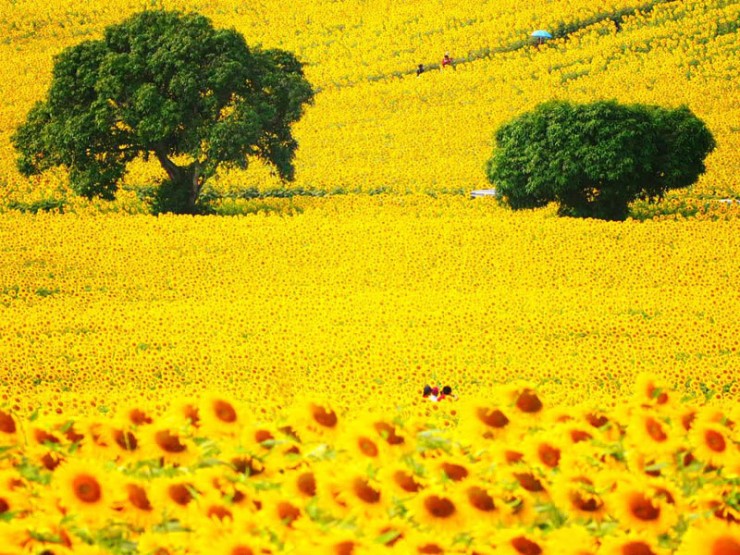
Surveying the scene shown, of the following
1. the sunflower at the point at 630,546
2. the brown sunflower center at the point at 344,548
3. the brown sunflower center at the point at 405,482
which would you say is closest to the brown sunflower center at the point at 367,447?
the brown sunflower center at the point at 405,482

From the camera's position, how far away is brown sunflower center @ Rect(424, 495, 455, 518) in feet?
18.1

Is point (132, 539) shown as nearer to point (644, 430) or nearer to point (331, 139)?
point (644, 430)

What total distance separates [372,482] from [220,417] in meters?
1.13

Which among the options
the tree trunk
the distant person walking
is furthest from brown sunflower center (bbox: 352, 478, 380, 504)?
the distant person walking

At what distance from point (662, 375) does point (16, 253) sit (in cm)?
1656

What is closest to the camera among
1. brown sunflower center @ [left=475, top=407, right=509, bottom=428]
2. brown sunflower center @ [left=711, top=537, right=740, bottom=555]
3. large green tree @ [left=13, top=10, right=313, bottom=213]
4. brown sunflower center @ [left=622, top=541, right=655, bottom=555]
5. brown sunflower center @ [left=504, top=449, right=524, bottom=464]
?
brown sunflower center @ [left=711, top=537, right=740, bottom=555]

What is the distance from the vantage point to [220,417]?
21.2 feet

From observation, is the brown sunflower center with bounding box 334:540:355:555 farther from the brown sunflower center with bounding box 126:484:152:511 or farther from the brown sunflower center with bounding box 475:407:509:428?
the brown sunflower center with bounding box 475:407:509:428

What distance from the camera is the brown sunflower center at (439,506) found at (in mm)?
5531

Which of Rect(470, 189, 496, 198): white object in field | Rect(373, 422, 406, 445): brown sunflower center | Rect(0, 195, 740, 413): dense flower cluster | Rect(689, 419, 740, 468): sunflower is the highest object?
Rect(470, 189, 496, 198): white object in field

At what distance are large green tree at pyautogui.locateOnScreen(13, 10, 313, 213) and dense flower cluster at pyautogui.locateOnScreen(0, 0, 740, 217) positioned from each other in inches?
93.1

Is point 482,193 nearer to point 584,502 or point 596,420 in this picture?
point 596,420

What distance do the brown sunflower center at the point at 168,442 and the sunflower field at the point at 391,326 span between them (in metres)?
0.02

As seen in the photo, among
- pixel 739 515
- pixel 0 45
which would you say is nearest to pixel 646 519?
pixel 739 515
